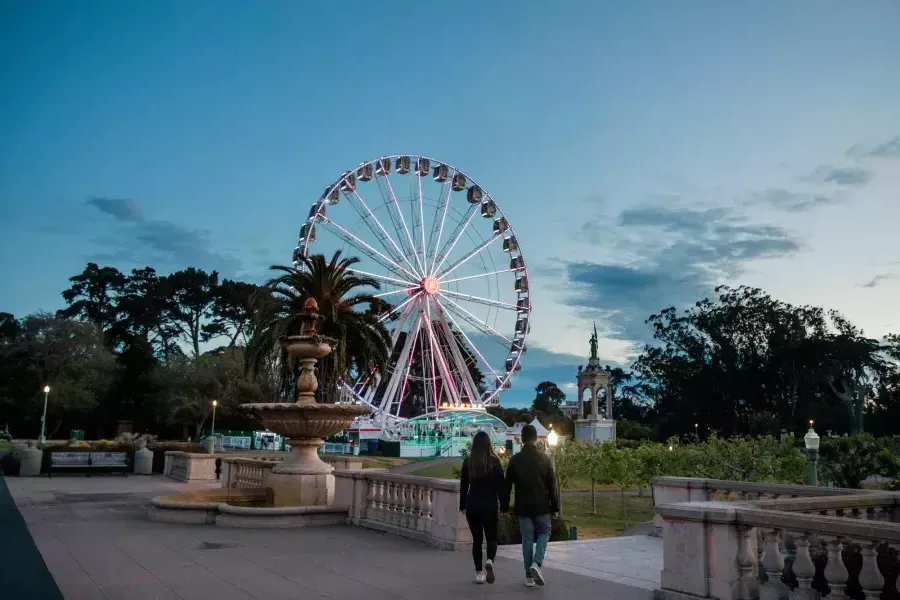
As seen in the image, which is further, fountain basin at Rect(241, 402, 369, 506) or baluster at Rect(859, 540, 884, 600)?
fountain basin at Rect(241, 402, 369, 506)

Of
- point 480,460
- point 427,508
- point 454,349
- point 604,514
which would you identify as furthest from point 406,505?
point 454,349

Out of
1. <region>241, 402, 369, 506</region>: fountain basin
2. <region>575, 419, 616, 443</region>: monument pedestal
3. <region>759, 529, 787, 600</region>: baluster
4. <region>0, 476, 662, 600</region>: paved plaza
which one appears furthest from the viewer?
<region>575, 419, 616, 443</region>: monument pedestal

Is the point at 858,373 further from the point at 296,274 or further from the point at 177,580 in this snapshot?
the point at 177,580

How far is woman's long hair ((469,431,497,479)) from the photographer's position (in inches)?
337

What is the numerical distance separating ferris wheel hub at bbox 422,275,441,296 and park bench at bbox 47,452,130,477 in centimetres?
2115

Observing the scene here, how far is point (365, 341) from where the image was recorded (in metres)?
27.0

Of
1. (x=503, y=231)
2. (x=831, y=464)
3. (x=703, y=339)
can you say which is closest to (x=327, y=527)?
Answer: (x=831, y=464)

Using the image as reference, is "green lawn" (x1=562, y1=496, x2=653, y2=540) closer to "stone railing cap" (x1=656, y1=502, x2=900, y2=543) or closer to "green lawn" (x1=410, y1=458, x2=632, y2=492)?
"green lawn" (x1=410, y1=458, x2=632, y2=492)

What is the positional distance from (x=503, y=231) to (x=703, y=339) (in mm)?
48058

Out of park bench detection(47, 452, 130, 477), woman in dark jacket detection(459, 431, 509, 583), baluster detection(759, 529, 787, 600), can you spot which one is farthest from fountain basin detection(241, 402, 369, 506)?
park bench detection(47, 452, 130, 477)

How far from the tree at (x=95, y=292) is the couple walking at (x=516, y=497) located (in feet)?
281

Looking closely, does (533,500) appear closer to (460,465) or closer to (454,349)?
(460,465)

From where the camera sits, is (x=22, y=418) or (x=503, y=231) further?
(x=22, y=418)

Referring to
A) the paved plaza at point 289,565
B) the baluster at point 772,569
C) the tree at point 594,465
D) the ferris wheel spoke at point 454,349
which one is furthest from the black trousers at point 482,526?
the ferris wheel spoke at point 454,349
